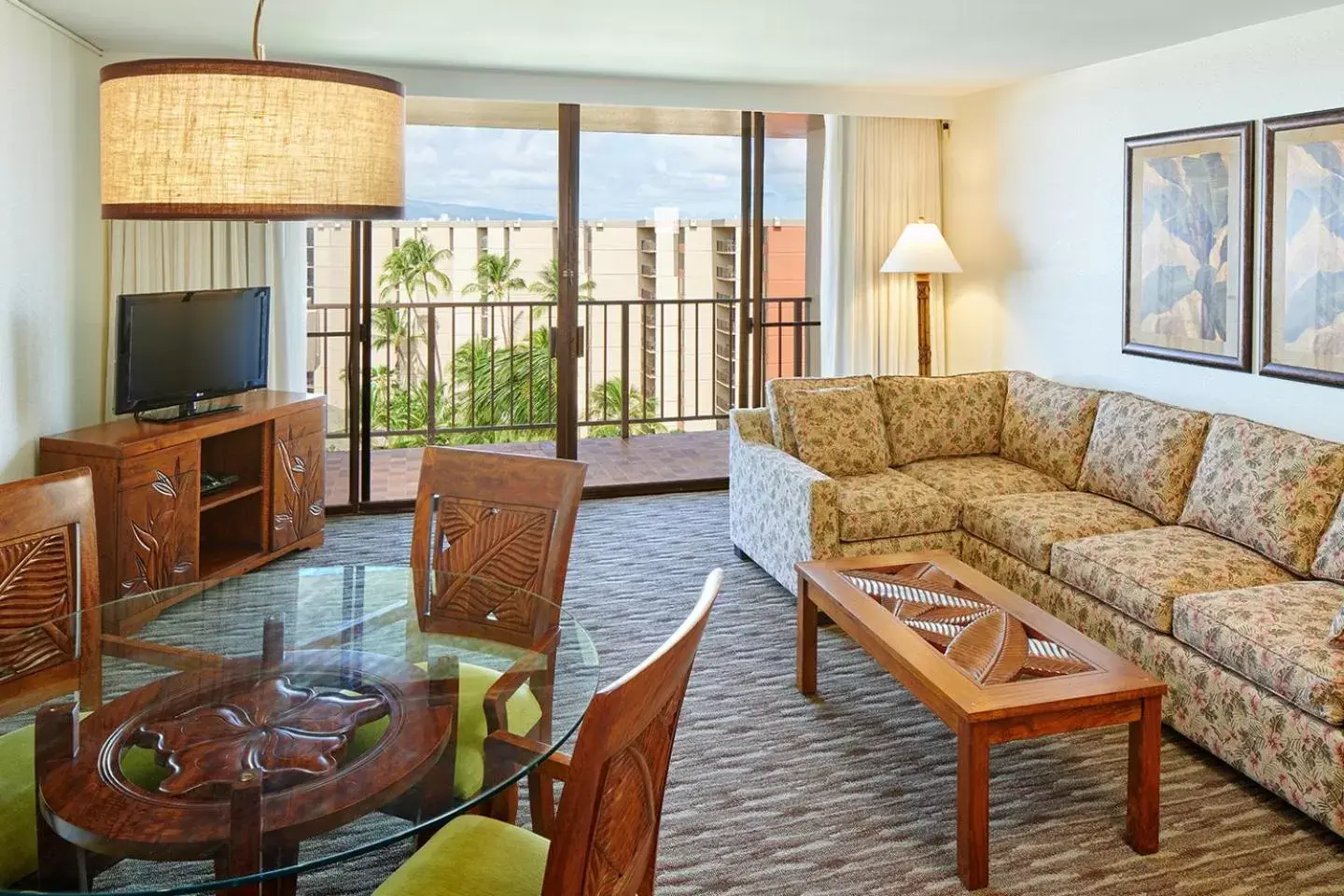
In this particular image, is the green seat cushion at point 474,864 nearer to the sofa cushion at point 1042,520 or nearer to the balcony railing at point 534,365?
the sofa cushion at point 1042,520

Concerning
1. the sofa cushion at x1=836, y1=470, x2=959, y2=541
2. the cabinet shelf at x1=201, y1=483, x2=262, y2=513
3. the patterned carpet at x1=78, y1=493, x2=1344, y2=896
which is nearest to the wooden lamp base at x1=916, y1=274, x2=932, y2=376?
the sofa cushion at x1=836, y1=470, x2=959, y2=541

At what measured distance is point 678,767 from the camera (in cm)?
325

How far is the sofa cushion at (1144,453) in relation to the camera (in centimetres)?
424

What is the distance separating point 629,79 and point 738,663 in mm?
3342

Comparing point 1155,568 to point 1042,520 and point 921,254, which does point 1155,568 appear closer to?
point 1042,520

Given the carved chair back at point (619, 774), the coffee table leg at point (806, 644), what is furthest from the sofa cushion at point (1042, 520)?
the carved chair back at point (619, 774)

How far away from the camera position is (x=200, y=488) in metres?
4.62

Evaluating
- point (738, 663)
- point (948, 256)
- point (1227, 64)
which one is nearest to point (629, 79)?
point (948, 256)

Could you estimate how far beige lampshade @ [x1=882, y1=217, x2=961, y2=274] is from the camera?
5.93 m

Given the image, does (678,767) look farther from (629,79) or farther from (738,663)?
(629,79)

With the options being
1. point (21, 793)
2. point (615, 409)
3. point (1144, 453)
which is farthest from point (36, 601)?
point (615, 409)

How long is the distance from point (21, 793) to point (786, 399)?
12.3 ft

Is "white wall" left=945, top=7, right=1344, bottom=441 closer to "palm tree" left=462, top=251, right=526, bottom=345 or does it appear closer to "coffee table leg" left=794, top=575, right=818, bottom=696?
"coffee table leg" left=794, top=575, right=818, bottom=696

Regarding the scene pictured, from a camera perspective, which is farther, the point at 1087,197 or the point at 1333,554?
the point at 1087,197
